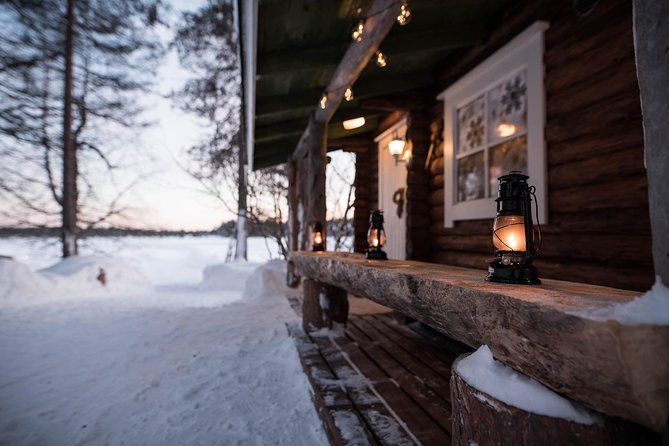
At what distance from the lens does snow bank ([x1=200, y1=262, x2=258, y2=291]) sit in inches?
376

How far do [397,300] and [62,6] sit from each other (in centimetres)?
1234

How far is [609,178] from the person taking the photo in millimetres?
2621

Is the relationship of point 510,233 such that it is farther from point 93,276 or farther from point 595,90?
point 93,276

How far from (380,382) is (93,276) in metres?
8.47

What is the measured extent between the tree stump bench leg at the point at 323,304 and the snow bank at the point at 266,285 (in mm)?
3203

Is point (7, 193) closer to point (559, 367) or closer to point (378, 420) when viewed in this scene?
point (378, 420)

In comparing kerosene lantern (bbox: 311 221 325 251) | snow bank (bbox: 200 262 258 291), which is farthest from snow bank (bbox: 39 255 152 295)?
kerosene lantern (bbox: 311 221 325 251)

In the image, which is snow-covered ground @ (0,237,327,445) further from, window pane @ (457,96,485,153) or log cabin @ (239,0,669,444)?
window pane @ (457,96,485,153)

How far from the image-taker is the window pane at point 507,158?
Result: 3.41m

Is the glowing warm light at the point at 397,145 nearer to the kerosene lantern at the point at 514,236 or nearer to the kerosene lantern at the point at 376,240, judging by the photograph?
the kerosene lantern at the point at 376,240

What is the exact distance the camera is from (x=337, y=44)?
12.7ft

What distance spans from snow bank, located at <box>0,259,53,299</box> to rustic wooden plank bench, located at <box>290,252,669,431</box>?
28.7ft

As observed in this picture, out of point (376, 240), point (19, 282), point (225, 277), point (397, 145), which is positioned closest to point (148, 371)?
point (376, 240)

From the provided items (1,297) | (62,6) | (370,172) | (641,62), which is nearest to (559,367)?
(641,62)
